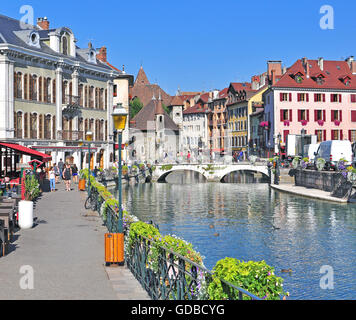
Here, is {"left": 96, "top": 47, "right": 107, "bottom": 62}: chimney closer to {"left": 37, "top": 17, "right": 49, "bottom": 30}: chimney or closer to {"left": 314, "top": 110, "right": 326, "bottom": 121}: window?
{"left": 37, "top": 17, "right": 49, "bottom": 30}: chimney

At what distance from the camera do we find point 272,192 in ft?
179

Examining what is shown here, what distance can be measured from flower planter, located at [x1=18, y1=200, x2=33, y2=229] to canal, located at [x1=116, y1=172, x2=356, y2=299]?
6331 mm

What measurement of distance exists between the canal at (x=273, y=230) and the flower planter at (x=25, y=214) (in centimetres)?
633

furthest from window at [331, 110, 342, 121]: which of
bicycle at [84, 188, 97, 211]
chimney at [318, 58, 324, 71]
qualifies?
bicycle at [84, 188, 97, 211]

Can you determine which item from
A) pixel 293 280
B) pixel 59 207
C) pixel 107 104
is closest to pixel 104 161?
pixel 107 104

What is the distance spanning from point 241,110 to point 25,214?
81188 millimetres

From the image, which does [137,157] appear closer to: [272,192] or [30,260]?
[272,192]

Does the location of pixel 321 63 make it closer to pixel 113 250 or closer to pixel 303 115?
pixel 303 115

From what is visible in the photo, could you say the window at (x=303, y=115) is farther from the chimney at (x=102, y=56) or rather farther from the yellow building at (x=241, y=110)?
the chimney at (x=102, y=56)

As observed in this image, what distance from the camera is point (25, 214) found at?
19172mm

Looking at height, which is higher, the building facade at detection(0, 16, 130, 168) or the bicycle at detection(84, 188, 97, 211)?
the building facade at detection(0, 16, 130, 168)

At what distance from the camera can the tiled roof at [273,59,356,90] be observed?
76.6m

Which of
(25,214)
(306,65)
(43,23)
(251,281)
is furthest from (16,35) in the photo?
(251,281)

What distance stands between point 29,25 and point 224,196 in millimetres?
26811
